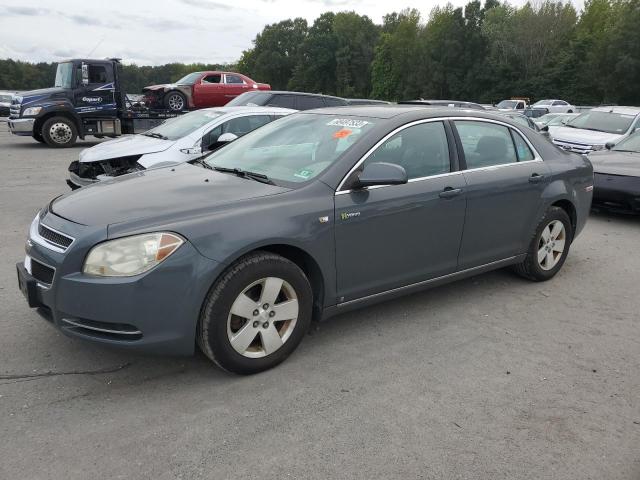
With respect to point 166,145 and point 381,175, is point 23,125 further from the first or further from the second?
point 381,175

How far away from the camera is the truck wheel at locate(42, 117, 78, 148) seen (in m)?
15.4

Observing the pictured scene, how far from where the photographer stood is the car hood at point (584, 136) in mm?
11805

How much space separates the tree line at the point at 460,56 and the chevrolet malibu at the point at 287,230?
36945 mm

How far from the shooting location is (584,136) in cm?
1217

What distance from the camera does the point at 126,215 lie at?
121 inches

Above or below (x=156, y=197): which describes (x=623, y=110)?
below

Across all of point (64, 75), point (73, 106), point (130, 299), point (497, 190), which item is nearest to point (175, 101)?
point (64, 75)

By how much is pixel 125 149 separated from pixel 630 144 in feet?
25.8

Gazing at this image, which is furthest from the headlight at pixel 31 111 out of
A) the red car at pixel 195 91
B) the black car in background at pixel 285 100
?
the black car in background at pixel 285 100

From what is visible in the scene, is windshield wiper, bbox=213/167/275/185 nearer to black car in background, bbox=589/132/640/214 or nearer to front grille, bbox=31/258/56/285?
front grille, bbox=31/258/56/285

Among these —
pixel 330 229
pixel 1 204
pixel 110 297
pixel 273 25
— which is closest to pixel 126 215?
pixel 110 297

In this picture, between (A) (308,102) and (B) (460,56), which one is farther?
(B) (460,56)

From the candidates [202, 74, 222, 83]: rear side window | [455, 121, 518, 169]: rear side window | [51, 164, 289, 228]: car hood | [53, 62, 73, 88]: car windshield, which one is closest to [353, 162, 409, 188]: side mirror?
[51, 164, 289, 228]: car hood

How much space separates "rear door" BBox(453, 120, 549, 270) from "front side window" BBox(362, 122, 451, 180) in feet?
0.67
